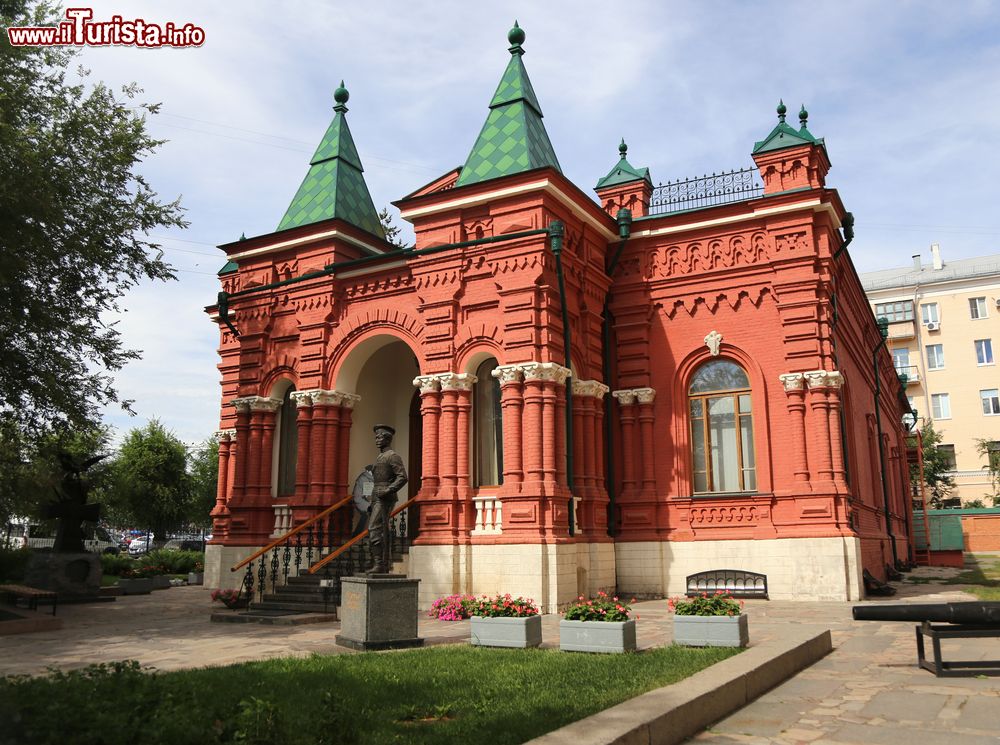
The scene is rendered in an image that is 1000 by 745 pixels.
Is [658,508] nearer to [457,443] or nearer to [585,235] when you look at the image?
[457,443]

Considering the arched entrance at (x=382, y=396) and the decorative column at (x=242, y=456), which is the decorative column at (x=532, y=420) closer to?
the arched entrance at (x=382, y=396)

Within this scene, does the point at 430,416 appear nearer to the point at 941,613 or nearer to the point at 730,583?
the point at 730,583

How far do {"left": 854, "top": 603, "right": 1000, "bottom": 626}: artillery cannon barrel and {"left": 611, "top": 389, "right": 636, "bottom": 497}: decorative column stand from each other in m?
8.99

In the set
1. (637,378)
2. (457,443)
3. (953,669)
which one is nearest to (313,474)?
(457,443)

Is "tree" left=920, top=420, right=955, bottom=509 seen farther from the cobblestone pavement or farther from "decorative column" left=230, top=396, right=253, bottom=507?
"decorative column" left=230, top=396, right=253, bottom=507

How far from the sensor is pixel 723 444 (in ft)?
55.6

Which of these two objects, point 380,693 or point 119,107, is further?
point 119,107

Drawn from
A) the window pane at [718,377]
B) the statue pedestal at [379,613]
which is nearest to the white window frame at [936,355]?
the window pane at [718,377]

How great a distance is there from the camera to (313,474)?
57.1ft

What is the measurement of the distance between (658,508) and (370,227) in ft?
30.8

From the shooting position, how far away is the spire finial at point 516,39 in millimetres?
18109

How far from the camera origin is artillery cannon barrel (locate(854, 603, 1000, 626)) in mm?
7816

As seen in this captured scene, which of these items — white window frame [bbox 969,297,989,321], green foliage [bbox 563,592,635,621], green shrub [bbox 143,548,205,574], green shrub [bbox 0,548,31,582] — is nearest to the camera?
green foliage [bbox 563,592,635,621]

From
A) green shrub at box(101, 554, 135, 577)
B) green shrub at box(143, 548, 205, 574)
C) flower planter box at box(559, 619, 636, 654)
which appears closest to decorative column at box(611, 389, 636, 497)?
A: flower planter box at box(559, 619, 636, 654)
